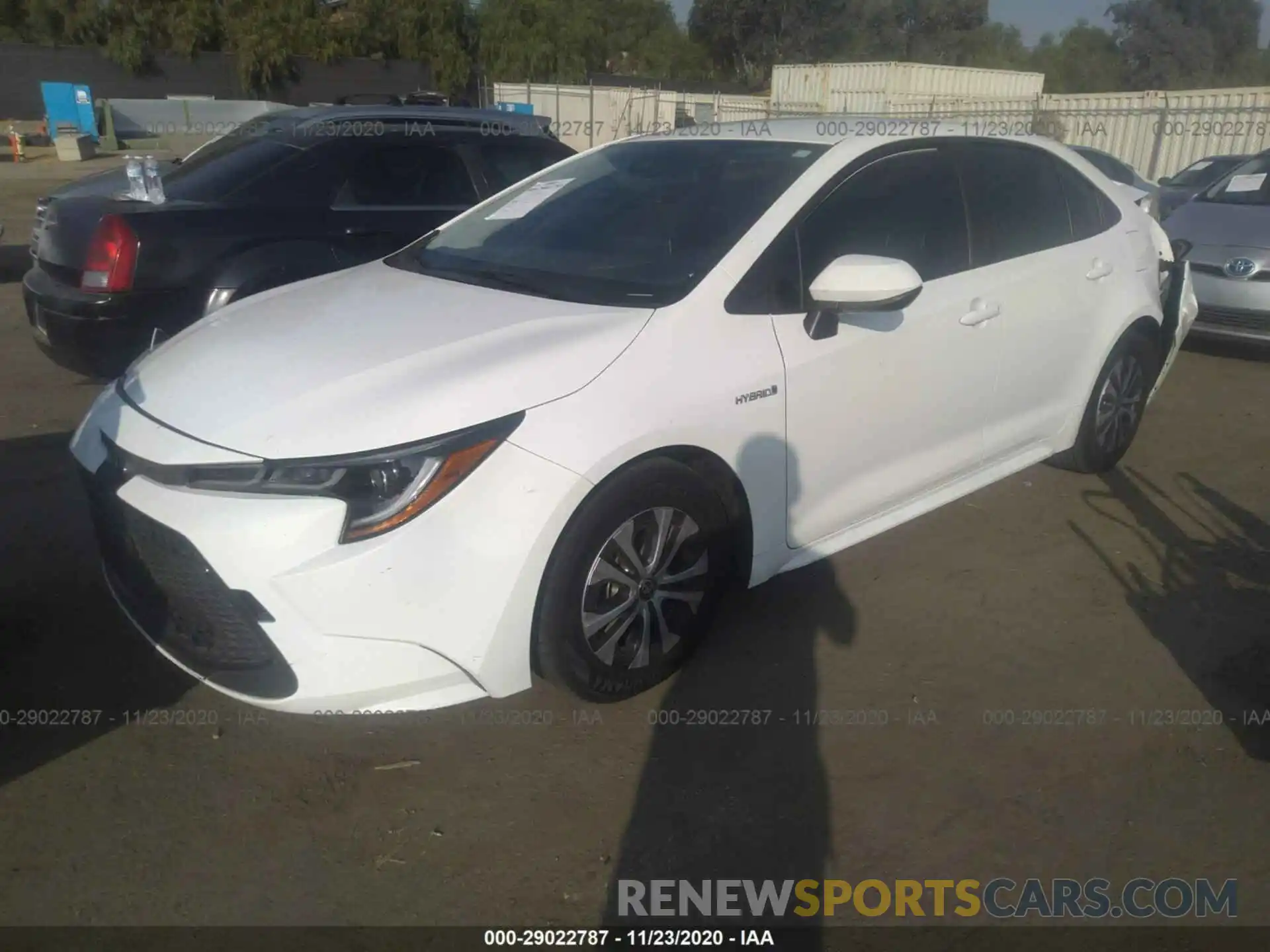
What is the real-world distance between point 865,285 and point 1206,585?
2053 millimetres

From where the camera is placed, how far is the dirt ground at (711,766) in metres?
2.52

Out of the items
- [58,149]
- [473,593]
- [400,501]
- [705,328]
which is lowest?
[58,149]

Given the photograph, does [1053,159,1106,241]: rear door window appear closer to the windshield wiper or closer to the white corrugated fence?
the windshield wiper

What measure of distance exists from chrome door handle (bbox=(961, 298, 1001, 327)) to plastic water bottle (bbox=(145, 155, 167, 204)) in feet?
13.1

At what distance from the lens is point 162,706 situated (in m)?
3.12

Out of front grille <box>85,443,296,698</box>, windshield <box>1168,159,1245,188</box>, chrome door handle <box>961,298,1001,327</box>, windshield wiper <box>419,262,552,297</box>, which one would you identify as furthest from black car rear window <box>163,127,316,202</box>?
windshield <box>1168,159,1245,188</box>

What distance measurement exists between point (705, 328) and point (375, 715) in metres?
1.54

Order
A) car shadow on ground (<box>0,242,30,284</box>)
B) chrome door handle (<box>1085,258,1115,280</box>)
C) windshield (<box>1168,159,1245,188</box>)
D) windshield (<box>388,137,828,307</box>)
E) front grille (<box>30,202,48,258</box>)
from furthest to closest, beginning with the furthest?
windshield (<box>1168,159,1245,188</box>) → car shadow on ground (<box>0,242,30,284</box>) → front grille (<box>30,202,48,258</box>) → chrome door handle (<box>1085,258,1115,280</box>) → windshield (<box>388,137,828,307</box>)

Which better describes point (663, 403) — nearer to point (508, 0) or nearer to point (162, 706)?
point (162, 706)

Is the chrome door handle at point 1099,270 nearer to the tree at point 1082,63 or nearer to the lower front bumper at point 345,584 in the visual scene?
the lower front bumper at point 345,584

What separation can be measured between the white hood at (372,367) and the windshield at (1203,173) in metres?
11.5

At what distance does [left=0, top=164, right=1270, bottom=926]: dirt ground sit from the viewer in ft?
8.27

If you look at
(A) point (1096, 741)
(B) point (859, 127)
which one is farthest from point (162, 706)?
(B) point (859, 127)

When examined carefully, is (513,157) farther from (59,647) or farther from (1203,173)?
(1203,173)
